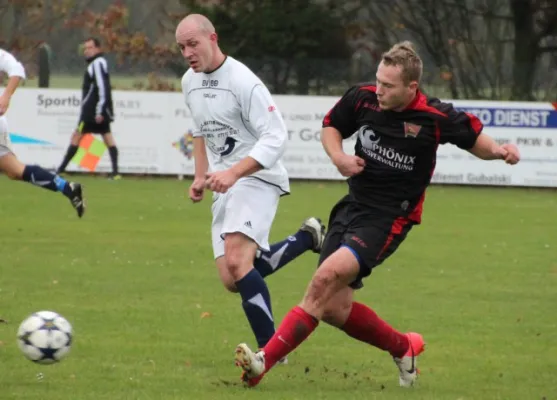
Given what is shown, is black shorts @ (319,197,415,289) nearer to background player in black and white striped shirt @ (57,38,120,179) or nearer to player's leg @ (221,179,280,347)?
player's leg @ (221,179,280,347)

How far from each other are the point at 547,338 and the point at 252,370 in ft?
9.03

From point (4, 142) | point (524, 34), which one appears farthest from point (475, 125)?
point (524, 34)

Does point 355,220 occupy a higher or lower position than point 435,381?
→ higher

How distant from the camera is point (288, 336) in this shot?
658 centimetres

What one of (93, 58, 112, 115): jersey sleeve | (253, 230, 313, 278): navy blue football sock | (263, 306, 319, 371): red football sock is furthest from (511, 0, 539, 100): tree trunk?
(263, 306, 319, 371): red football sock

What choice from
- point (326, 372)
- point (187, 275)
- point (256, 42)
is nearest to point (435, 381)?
point (326, 372)

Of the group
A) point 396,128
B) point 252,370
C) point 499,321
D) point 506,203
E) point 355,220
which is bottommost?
point 506,203

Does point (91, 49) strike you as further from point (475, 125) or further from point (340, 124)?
point (475, 125)

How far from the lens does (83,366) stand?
720 cm

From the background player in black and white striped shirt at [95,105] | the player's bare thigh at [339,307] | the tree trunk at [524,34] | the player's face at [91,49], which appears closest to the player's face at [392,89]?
the player's bare thigh at [339,307]

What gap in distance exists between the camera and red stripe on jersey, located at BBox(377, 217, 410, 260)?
Answer: 21.9 ft

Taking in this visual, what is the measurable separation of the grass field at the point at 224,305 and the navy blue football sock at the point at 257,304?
0.78 feet

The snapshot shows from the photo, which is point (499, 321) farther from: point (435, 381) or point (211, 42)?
point (211, 42)

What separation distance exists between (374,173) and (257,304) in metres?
1.05
